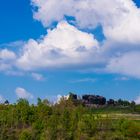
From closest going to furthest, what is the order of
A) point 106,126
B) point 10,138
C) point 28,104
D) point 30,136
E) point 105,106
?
point 30,136, point 10,138, point 106,126, point 28,104, point 105,106

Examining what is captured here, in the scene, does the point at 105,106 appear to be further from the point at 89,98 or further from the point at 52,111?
the point at 52,111

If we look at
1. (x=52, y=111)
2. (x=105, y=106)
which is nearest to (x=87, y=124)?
(x=52, y=111)

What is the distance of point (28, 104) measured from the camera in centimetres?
9531

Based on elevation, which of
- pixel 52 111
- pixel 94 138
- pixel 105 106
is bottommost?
pixel 94 138

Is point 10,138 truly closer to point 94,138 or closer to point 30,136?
point 30,136

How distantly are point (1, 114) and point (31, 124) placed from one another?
23.8 feet

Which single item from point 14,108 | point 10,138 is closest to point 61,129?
point 10,138

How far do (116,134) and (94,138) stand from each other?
16.7 feet

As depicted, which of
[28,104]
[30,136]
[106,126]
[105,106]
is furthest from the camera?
[105,106]

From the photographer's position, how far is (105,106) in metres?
173

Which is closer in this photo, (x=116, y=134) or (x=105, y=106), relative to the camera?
(x=116, y=134)

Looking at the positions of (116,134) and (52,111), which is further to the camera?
(52,111)

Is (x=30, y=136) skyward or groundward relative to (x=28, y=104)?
groundward

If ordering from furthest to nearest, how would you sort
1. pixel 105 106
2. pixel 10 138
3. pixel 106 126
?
pixel 105 106, pixel 106 126, pixel 10 138
